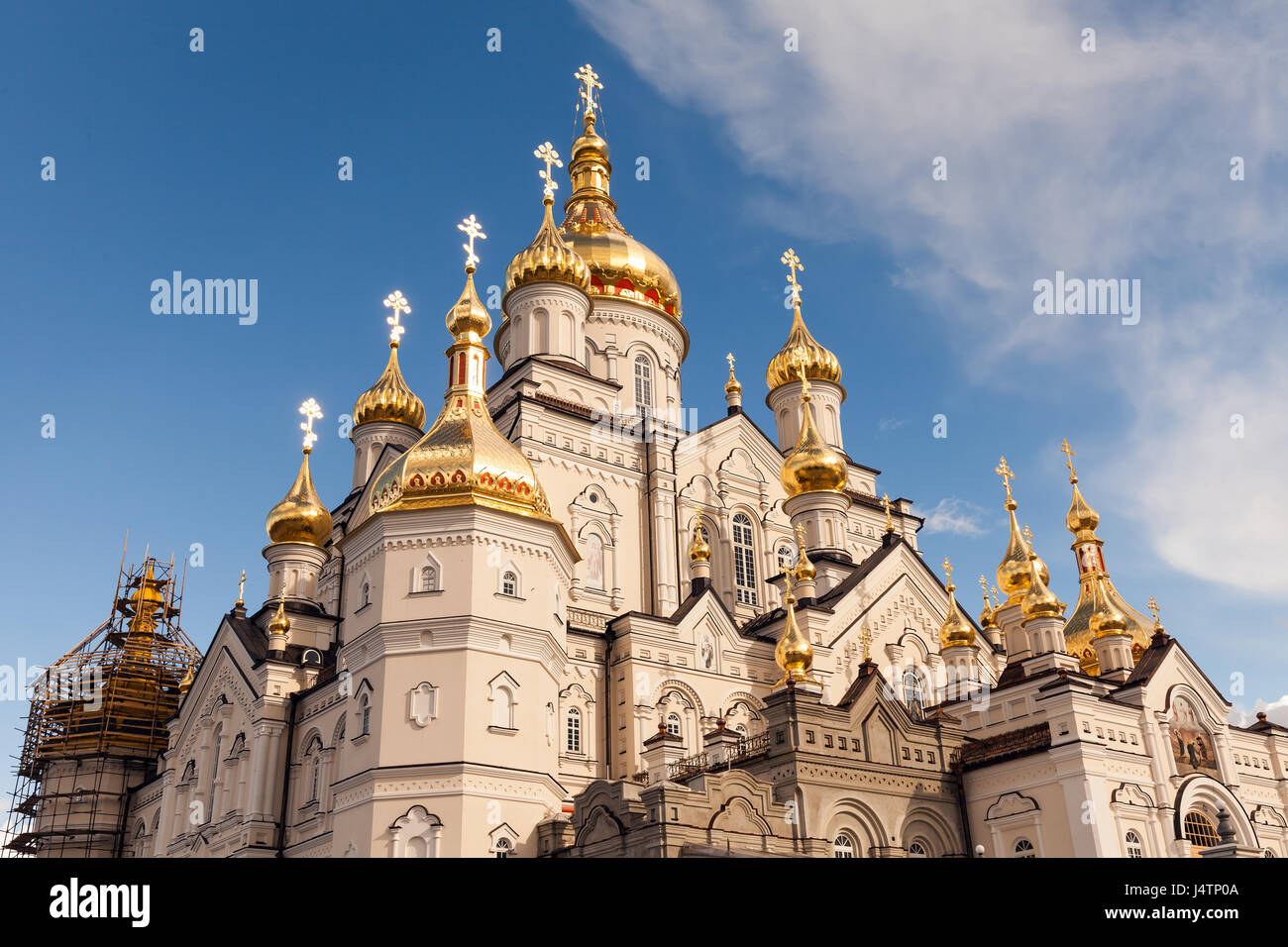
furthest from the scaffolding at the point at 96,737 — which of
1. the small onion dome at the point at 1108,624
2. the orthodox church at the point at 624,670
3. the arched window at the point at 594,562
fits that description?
the small onion dome at the point at 1108,624

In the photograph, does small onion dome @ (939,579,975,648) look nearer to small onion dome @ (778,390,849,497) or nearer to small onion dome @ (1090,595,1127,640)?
small onion dome @ (1090,595,1127,640)

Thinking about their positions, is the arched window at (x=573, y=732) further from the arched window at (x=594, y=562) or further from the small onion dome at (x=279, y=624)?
the small onion dome at (x=279, y=624)

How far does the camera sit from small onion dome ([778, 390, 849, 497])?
29.4 m

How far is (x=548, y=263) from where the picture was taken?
104ft

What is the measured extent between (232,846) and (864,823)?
13.3 metres

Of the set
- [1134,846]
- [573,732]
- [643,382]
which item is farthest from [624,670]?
[643,382]

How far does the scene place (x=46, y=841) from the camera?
33.4 m

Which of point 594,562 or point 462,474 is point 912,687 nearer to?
point 594,562

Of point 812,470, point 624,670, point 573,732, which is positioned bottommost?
point 573,732

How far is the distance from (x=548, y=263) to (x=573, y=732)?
44.6ft

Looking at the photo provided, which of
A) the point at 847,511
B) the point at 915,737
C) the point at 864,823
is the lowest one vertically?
the point at 864,823

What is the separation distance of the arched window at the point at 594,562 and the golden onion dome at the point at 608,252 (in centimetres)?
862

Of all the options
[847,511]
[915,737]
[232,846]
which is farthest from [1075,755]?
[232,846]
